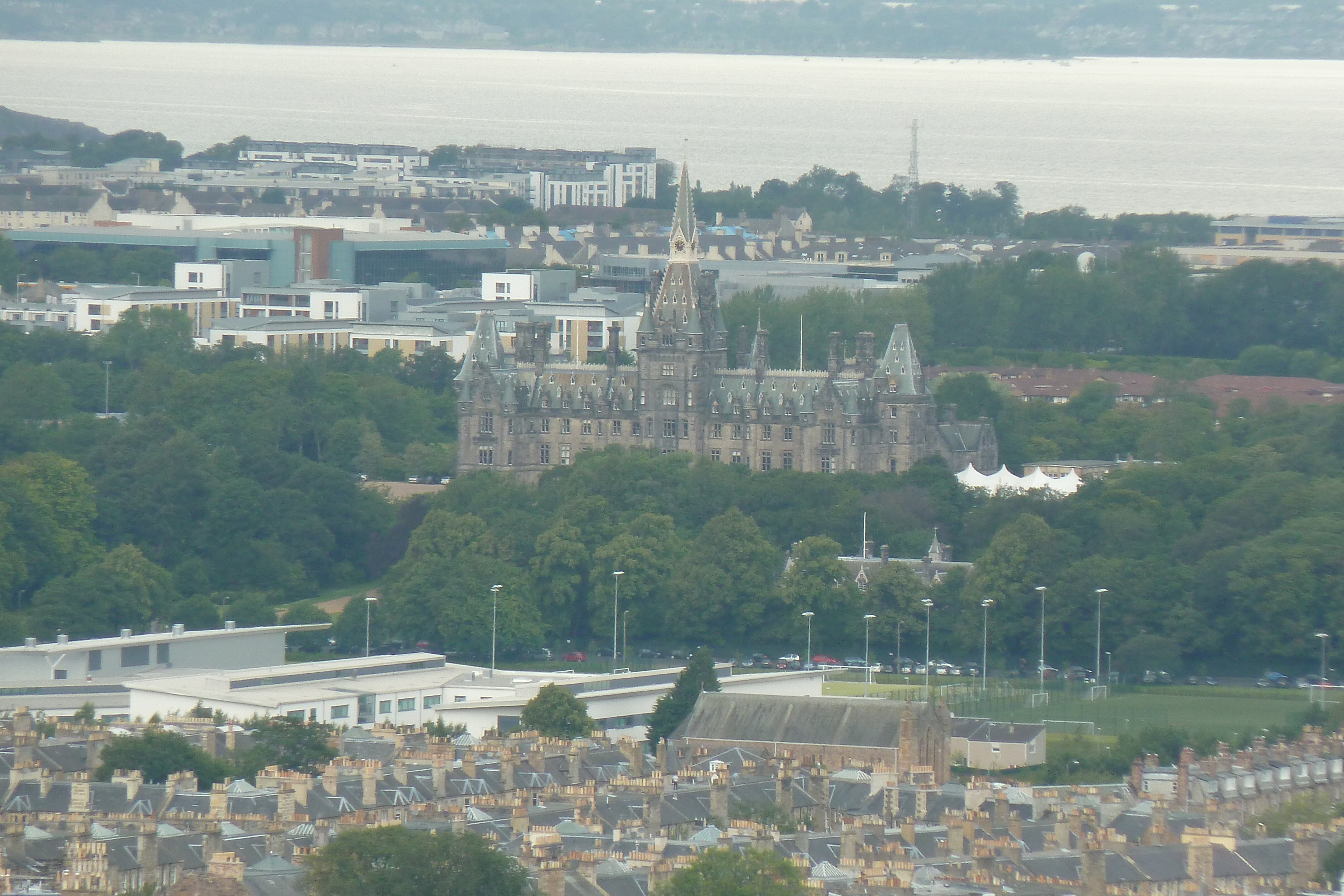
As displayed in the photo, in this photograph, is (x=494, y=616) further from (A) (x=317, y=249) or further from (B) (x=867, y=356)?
(A) (x=317, y=249)

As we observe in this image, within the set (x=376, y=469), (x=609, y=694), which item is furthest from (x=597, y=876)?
(x=376, y=469)

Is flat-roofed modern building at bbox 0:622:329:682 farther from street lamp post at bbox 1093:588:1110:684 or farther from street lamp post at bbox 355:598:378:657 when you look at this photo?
street lamp post at bbox 1093:588:1110:684

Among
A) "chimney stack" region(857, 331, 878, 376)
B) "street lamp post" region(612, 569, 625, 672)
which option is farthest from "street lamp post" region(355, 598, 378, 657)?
"chimney stack" region(857, 331, 878, 376)

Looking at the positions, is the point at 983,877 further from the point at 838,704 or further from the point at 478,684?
the point at 478,684

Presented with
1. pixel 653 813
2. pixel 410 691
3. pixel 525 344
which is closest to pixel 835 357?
pixel 525 344

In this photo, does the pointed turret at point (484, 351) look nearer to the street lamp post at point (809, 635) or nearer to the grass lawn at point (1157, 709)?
the street lamp post at point (809, 635)
